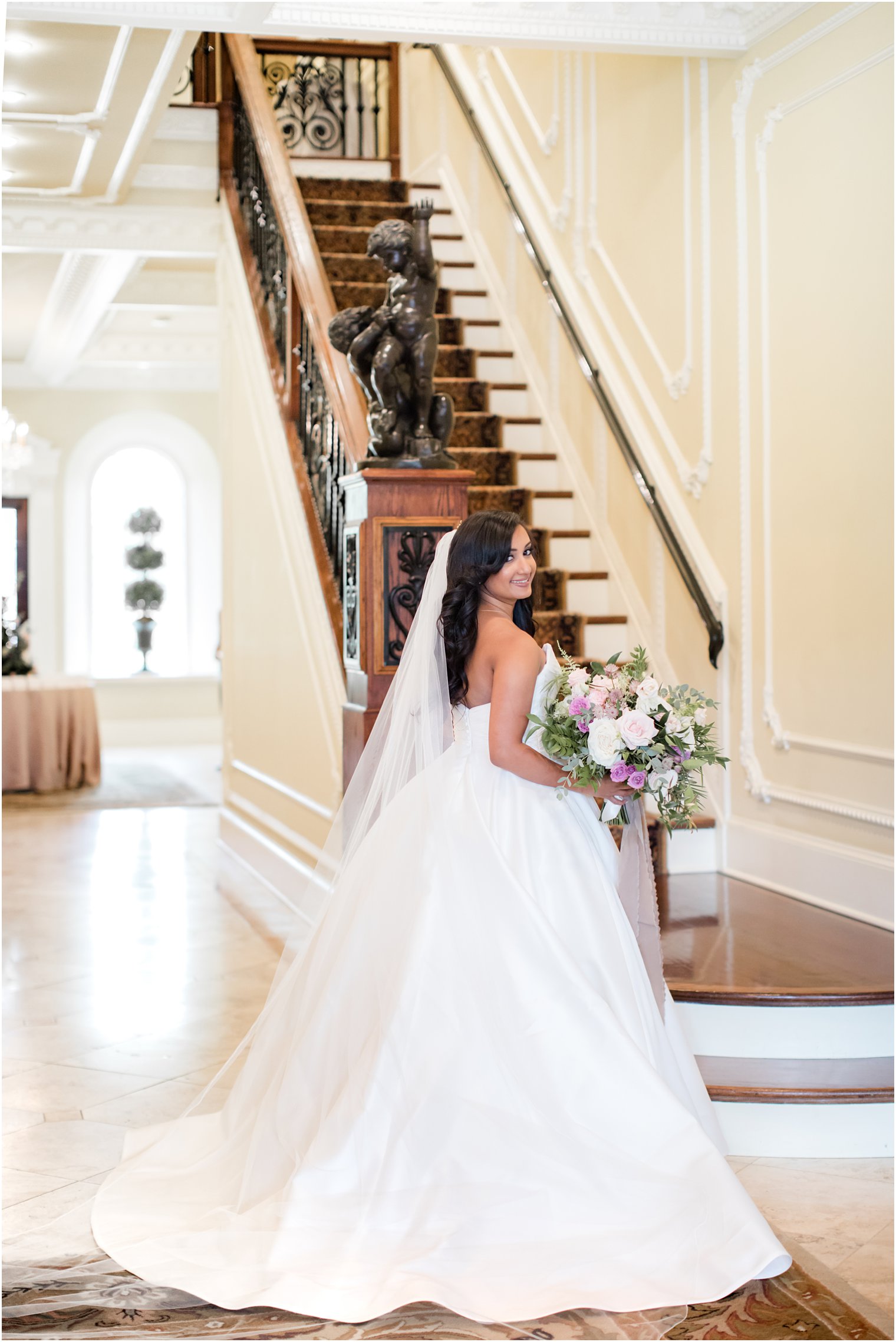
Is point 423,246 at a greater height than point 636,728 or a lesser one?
greater

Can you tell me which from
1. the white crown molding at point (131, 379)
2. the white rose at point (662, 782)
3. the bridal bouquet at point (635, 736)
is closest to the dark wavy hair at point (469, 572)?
the bridal bouquet at point (635, 736)

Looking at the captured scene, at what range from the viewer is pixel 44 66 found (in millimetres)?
6055

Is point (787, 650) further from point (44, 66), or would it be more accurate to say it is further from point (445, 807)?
point (44, 66)

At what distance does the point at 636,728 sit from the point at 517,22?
317 cm

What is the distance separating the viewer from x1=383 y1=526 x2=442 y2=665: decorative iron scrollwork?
4547 millimetres

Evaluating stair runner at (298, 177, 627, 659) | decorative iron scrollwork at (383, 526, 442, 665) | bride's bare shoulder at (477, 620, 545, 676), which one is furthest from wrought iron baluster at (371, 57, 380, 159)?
bride's bare shoulder at (477, 620, 545, 676)

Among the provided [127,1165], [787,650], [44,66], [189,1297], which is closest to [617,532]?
[787,650]

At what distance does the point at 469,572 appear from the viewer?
333 centimetres

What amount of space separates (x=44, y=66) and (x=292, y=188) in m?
1.21

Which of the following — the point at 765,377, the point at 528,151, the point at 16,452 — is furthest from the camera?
the point at 16,452

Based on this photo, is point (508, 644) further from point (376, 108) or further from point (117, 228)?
point (376, 108)

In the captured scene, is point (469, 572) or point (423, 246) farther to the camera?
point (423, 246)

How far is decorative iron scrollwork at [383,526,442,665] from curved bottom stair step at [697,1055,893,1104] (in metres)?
1.65

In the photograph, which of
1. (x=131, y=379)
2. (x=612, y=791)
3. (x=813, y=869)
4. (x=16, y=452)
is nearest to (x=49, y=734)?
(x=16, y=452)
